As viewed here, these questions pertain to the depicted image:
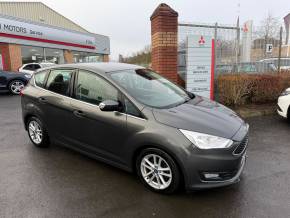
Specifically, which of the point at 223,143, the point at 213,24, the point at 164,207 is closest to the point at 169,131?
the point at 223,143

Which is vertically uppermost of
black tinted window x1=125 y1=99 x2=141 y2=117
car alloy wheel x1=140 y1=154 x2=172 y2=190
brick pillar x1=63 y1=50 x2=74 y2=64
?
brick pillar x1=63 y1=50 x2=74 y2=64

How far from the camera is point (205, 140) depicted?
3.02m

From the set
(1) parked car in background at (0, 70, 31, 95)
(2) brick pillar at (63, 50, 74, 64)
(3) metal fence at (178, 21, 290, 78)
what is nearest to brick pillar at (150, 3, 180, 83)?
(3) metal fence at (178, 21, 290, 78)

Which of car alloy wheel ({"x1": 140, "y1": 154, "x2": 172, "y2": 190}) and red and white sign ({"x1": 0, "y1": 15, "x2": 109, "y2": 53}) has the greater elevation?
red and white sign ({"x1": 0, "y1": 15, "x2": 109, "y2": 53})

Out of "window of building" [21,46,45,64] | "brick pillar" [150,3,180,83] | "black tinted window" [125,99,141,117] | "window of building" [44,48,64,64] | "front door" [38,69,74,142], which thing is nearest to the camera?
"black tinted window" [125,99,141,117]

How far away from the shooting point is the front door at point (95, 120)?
3.54 m

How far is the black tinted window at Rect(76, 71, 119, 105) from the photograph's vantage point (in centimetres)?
369

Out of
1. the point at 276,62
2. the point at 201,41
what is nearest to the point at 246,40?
the point at 276,62

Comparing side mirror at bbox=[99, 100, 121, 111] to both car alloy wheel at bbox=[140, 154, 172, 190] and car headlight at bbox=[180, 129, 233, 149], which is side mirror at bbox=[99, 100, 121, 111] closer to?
car alloy wheel at bbox=[140, 154, 172, 190]

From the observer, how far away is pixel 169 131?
3.11 metres

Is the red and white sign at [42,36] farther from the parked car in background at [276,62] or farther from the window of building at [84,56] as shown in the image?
the parked car in background at [276,62]

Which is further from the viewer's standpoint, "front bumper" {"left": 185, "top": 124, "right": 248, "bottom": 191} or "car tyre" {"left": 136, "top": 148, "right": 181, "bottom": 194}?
"car tyre" {"left": 136, "top": 148, "right": 181, "bottom": 194}

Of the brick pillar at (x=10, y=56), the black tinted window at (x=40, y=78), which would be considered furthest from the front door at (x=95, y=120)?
the brick pillar at (x=10, y=56)

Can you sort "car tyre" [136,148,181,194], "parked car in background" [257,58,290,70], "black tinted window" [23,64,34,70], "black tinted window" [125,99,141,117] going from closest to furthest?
1. "car tyre" [136,148,181,194]
2. "black tinted window" [125,99,141,117]
3. "parked car in background" [257,58,290,70]
4. "black tinted window" [23,64,34,70]
